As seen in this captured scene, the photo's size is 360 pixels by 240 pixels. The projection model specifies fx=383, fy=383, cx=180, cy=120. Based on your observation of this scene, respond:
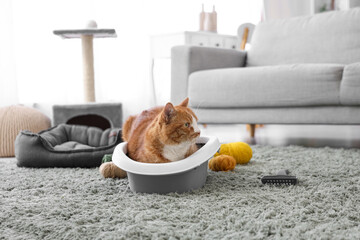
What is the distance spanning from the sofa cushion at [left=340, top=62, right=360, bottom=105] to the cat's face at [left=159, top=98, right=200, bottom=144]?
121 cm

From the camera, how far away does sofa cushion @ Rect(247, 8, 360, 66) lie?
2676mm

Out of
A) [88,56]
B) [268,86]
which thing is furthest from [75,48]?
[268,86]

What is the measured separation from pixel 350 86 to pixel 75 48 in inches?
96.8

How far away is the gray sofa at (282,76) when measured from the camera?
81.8 inches

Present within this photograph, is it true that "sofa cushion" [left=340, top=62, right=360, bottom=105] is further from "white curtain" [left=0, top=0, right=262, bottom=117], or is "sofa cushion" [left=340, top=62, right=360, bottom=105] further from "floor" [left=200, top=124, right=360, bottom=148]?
"white curtain" [left=0, top=0, right=262, bottom=117]

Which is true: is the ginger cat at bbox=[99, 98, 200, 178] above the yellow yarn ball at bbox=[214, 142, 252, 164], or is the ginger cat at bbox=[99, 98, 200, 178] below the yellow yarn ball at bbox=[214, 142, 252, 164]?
above

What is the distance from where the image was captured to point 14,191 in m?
1.24

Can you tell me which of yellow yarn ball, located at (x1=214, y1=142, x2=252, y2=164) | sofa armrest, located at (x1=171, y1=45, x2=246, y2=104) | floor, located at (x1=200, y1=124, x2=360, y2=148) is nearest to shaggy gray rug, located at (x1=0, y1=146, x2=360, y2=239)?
yellow yarn ball, located at (x1=214, y1=142, x2=252, y2=164)

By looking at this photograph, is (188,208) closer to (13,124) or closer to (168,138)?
(168,138)

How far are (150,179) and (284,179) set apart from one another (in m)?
0.44

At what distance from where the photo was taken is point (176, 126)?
111 cm

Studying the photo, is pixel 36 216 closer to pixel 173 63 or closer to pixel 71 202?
pixel 71 202

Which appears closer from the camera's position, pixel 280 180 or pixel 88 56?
pixel 280 180

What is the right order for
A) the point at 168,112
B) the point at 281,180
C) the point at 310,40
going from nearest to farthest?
the point at 168,112 → the point at 281,180 → the point at 310,40
